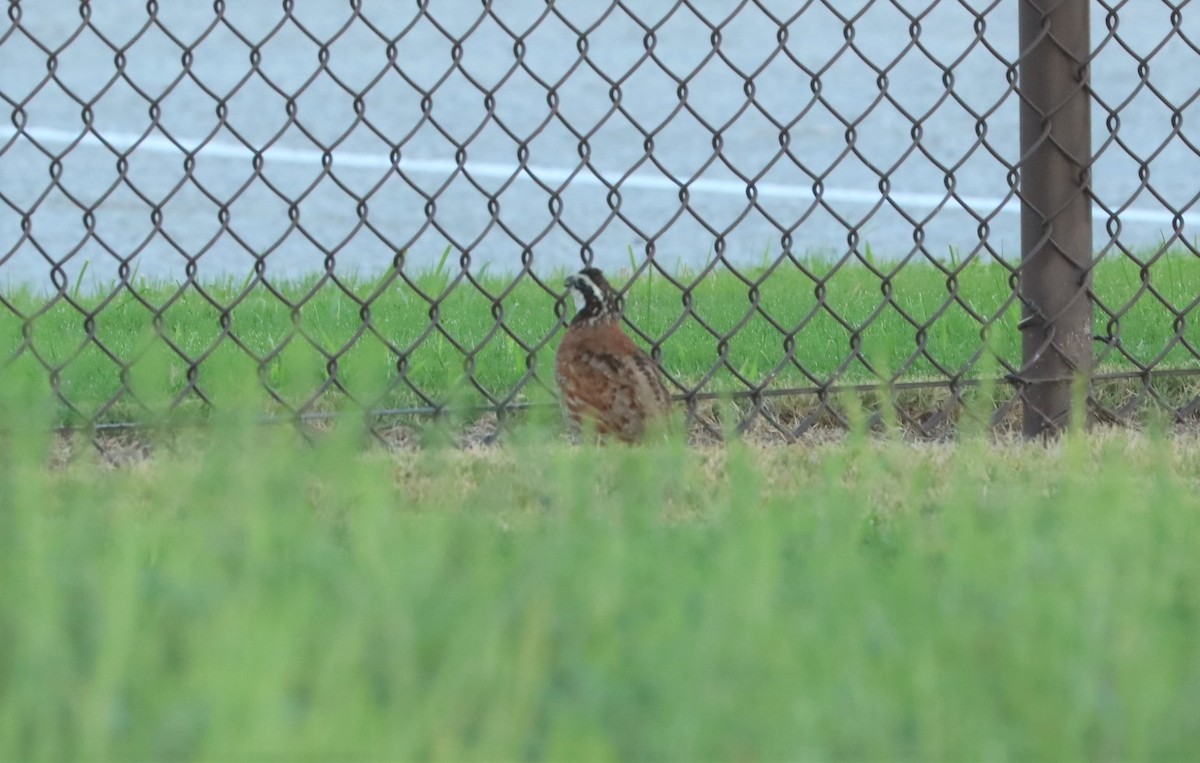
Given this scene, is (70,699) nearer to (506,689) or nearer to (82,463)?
(506,689)

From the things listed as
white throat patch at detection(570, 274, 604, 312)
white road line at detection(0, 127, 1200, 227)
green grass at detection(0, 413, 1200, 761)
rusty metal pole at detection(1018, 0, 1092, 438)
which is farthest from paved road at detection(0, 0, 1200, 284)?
green grass at detection(0, 413, 1200, 761)

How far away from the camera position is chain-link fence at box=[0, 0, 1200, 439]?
165 inches

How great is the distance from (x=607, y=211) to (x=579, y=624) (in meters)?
7.01

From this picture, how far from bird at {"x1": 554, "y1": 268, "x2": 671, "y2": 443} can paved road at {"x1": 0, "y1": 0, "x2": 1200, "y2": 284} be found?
2581 millimetres

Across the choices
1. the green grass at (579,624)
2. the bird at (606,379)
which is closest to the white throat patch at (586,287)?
the bird at (606,379)

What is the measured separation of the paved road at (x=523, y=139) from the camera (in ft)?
27.7

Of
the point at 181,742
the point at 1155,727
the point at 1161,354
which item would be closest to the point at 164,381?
the point at 1161,354

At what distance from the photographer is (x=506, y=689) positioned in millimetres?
2168

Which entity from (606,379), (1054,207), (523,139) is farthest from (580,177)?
(606,379)

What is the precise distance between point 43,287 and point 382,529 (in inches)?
207

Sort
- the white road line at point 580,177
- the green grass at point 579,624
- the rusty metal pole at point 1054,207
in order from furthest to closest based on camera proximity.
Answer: the white road line at point 580,177, the rusty metal pole at point 1054,207, the green grass at point 579,624

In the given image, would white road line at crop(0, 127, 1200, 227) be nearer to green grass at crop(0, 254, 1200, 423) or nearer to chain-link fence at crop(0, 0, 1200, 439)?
chain-link fence at crop(0, 0, 1200, 439)

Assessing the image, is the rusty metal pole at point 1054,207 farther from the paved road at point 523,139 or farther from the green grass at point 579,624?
the paved road at point 523,139

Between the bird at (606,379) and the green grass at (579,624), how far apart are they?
1.01 m
